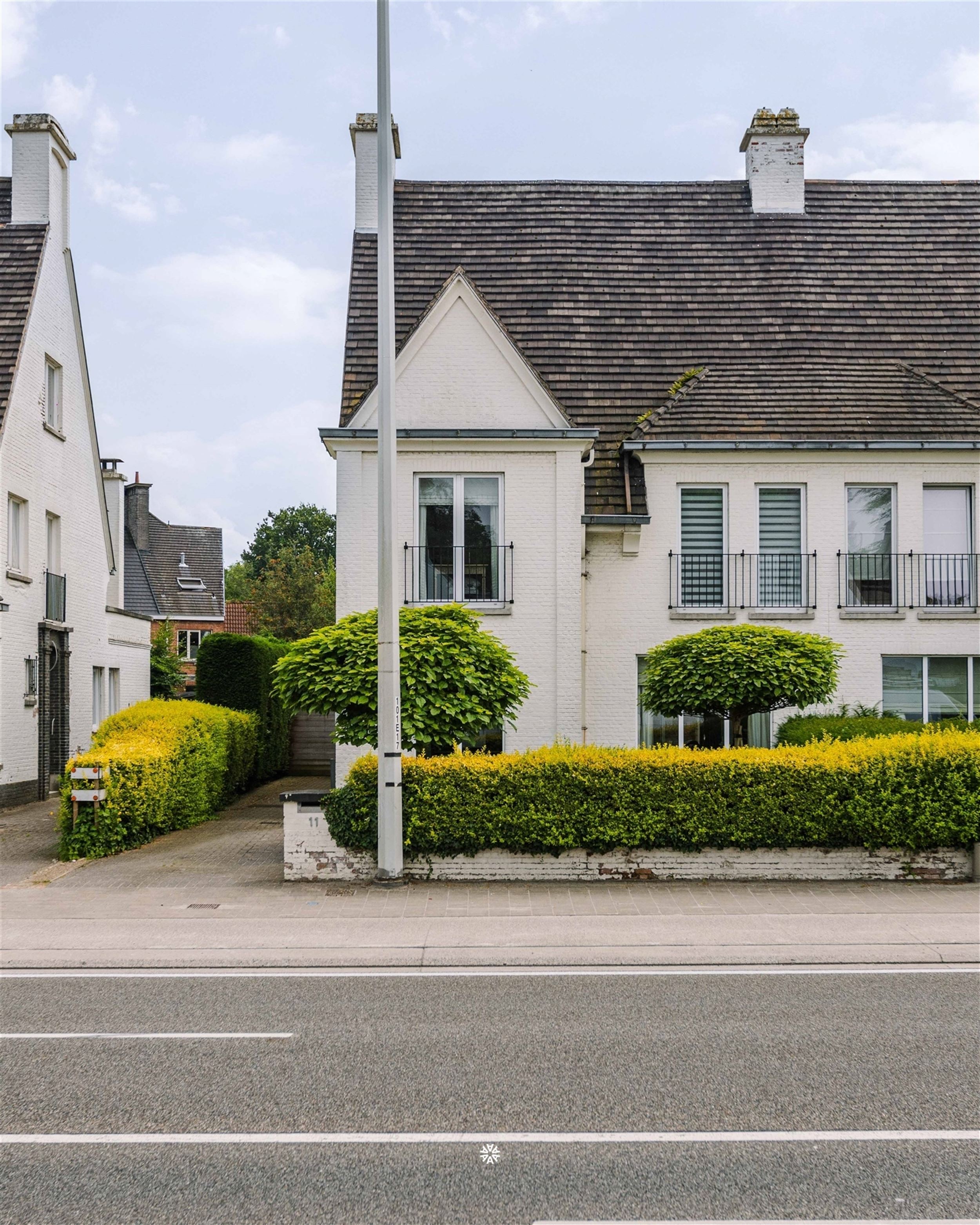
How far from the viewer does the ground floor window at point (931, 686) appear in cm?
1831

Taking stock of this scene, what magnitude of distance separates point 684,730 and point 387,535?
8374 mm

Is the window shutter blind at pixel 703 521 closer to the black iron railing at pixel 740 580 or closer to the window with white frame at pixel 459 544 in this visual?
the black iron railing at pixel 740 580

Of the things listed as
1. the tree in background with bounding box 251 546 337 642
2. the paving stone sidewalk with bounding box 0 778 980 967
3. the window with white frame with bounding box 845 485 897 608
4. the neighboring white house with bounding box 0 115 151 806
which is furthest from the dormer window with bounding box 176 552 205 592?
the paving stone sidewalk with bounding box 0 778 980 967

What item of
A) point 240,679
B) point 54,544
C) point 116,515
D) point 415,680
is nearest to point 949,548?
point 415,680

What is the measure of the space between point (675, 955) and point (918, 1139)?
12.6 feet

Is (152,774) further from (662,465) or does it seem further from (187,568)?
(187,568)

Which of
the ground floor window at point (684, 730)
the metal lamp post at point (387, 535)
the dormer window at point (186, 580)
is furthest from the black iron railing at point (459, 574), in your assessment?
the dormer window at point (186, 580)

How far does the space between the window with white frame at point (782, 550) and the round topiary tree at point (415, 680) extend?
22.1 feet

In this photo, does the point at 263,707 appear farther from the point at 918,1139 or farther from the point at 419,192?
the point at 918,1139

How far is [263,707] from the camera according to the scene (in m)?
25.4

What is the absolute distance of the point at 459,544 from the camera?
17438 millimetres

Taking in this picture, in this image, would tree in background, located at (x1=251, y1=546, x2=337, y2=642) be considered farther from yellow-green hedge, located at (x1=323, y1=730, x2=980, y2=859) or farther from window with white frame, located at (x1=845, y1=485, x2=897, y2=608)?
yellow-green hedge, located at (x1=323, y1=730, x2=980, y2=859)

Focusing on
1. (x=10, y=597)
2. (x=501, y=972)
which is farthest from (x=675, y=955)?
(x=10, y=597)

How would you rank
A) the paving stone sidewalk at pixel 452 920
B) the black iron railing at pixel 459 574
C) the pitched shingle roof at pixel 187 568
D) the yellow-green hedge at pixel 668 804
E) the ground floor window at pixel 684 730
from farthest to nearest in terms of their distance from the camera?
1. the pitched shingle roof at pixel 187 568
2. the ground floor window at pixel 684 730
3. the black iron railing at pixel 459 574
4. the yellow-green hedge at pixel 668 804
5. the paving stone sidewalk at pixel 452 920
